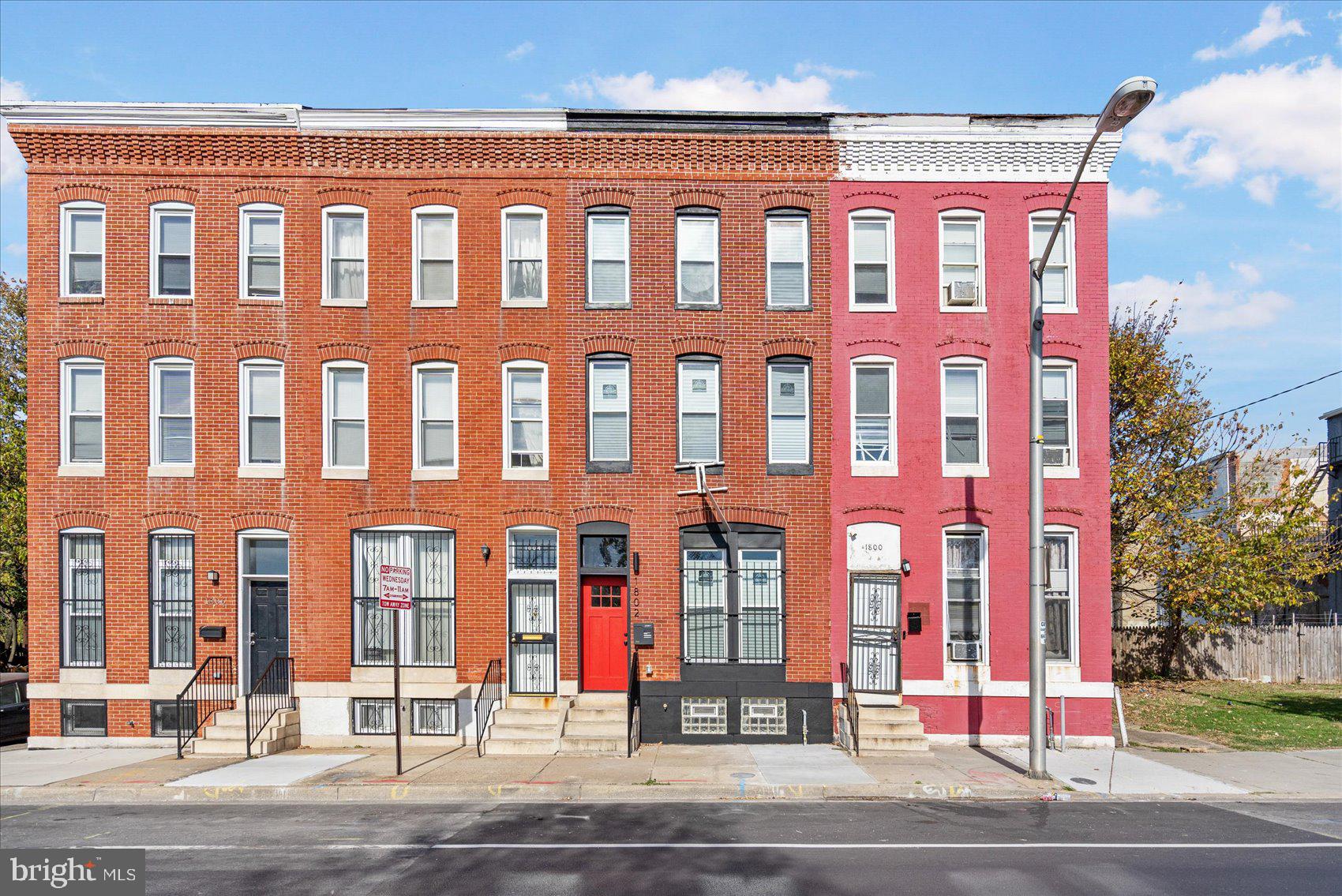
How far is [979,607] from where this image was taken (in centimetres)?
1666

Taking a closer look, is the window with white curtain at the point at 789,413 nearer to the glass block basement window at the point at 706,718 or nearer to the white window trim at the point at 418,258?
the glass block basement window at the point at 706,718

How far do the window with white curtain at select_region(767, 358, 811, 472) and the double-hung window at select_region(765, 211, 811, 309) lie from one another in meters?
1.23

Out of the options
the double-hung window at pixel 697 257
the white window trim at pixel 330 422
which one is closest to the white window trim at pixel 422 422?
the white window trim at pixel 330 422

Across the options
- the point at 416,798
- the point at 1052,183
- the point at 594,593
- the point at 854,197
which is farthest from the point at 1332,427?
the point at 416,798

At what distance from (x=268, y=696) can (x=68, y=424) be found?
250 inches

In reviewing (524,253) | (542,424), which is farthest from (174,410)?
(524,253)

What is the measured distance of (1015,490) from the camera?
1669 cm

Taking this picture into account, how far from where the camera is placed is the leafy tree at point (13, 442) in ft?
75.5

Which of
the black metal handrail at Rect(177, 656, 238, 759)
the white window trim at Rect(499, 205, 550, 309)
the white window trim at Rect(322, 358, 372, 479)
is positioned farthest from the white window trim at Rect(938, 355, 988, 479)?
the black metal handrail at Rect(177, 656, 238, 759)

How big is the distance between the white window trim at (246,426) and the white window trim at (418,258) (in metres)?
2.81

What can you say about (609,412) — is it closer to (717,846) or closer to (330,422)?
(330,422)

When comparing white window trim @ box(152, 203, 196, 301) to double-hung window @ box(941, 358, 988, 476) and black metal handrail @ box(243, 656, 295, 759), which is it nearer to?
black metal handrail @ box(243, 656, 295, 759)

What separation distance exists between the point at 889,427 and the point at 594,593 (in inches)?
246

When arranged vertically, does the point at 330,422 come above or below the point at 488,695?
above
